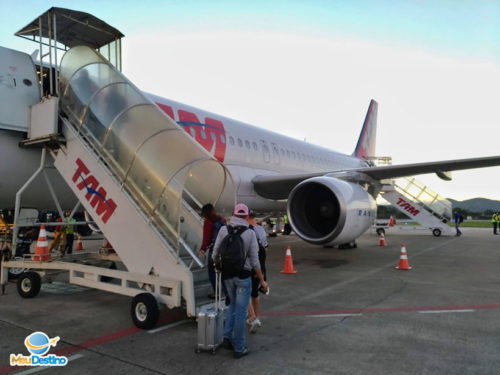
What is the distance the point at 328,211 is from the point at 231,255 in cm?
614

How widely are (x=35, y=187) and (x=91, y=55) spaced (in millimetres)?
2272

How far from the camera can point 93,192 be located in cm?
506

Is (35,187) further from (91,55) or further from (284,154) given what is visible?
(284,154)

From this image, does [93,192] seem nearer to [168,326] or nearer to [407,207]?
[168,326]

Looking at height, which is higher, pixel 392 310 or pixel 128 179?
pixel 128 179

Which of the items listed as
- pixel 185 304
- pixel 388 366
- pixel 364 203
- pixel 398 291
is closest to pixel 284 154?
pixel 364 203

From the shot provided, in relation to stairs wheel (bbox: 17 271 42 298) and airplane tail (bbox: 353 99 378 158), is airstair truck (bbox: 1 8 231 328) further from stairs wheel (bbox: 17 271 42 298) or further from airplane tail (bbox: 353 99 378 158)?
airplane tail (bbox: 353 99 378 158)

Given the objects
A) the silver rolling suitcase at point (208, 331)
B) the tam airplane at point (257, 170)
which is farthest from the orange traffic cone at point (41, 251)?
the silver rolling suitcase at point (208, 331)

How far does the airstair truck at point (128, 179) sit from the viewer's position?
4.36 meters

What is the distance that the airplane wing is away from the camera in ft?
31.1

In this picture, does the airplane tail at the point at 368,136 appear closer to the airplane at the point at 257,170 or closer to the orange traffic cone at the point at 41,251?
the airplane at the point at 257,170

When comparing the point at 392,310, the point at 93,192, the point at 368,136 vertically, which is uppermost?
the point at 368,136

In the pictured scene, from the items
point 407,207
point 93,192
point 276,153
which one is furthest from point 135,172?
point 407,207

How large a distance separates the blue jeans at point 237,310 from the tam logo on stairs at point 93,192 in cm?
210
